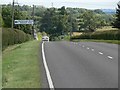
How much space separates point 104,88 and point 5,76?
4.86 meters

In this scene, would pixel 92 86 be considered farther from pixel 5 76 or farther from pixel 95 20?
pixel 95 20

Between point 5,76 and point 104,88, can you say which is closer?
point 104,88

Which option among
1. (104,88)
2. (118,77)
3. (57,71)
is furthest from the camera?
(57,71)

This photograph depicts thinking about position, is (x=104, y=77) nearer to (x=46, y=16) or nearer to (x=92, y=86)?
(x=92, y=86)

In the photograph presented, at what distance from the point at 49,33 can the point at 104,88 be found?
15358 centimetres

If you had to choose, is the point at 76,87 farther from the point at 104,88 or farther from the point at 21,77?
the point at 21,77

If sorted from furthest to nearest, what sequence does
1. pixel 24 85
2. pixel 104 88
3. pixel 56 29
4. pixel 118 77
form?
pixel 56 29 < pixel 118 77 < pixel 24 85 < pixel 104 88

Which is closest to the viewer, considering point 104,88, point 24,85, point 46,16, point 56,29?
point 104,88

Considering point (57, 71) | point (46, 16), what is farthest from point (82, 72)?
point (46, 16)

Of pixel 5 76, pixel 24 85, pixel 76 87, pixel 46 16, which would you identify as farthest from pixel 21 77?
pixel 46 16

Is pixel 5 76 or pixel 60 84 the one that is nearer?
pixel 60 84

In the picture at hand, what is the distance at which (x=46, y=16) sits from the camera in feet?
591

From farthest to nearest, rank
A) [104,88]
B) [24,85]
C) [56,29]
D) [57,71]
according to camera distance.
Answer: [56,29] → [57,71] → [24,85] → [104,88]

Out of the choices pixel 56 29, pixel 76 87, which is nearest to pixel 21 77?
pixel 76 87
